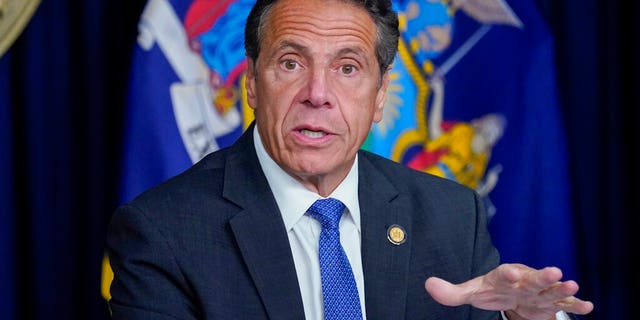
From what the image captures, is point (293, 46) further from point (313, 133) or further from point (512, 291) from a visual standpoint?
point (512, 291)

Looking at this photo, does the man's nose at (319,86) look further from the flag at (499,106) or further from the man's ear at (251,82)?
the flag at (499,106)

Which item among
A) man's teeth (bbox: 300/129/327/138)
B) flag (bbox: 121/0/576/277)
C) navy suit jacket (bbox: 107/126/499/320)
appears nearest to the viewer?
navy suit jacket (bbox: 107/126/499/320)

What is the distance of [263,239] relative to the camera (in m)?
2.32

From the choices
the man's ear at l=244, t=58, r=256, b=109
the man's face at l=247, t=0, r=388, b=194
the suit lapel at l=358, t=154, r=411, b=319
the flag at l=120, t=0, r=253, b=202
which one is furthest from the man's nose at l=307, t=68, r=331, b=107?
the flag at l=120, t=0, r=253, b=202

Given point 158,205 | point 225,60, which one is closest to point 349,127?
point 158,205

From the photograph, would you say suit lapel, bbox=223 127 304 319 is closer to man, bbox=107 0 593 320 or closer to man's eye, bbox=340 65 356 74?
man, bbox=107 0 593 320

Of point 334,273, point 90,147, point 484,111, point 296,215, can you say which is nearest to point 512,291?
point 334,273

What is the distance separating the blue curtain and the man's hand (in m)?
1.71

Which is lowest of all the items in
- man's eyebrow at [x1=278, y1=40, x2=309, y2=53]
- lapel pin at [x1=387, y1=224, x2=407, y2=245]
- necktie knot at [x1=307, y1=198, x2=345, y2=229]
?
lapel pin at [x1=387, y1=224, x2=407, y2=245]

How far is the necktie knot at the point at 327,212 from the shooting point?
2371mm

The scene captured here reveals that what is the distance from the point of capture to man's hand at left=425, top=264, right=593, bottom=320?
6.50 ft

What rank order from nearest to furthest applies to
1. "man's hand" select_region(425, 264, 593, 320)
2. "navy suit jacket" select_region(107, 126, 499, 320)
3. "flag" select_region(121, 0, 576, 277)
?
"man's hand" select_region(425, 264, 593, 320)
"navy suit jacket" select_region(107, 126, 499, 320)
"flag" select_region(121, 0, 576, 277)

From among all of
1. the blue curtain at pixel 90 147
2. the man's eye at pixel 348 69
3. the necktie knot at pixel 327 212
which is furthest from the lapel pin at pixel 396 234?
the blue curtain at pixel 90 147

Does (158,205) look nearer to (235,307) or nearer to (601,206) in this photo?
(235,307)
